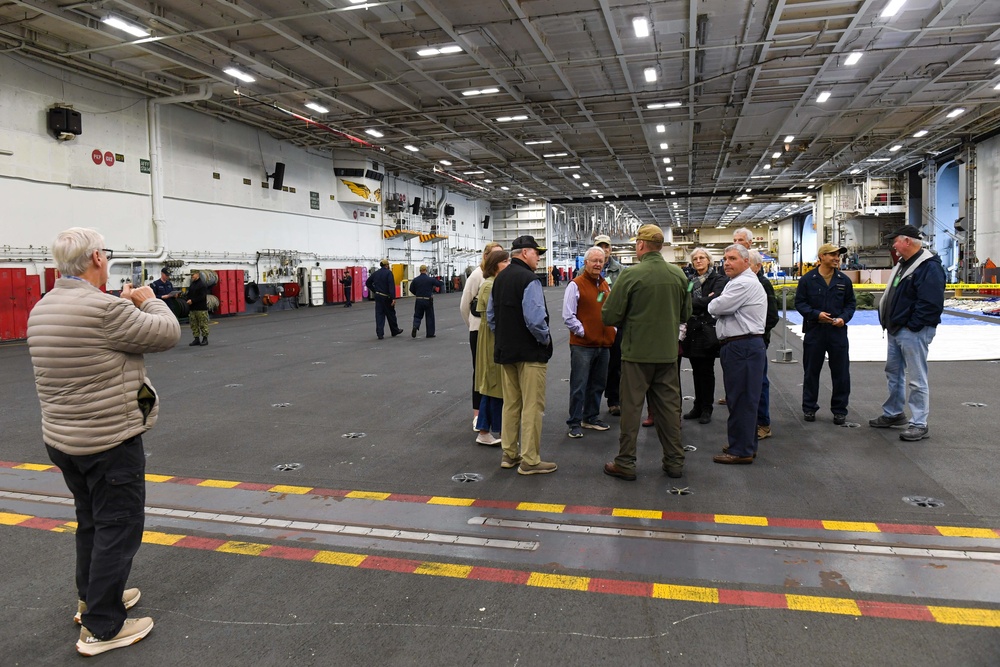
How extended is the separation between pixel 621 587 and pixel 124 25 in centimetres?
1616

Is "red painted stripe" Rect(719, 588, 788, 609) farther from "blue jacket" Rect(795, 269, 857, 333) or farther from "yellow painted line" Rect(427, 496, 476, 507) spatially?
"blue jacket" Rect(795, 269, 857, 333)

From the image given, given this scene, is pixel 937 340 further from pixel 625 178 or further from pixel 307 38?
pixel 625 178

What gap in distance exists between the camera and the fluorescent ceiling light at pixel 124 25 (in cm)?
1365

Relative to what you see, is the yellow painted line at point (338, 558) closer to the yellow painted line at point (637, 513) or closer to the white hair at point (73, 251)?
the yellow painted line at point (637, 513)

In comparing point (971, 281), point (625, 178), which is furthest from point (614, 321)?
point (625, 178)

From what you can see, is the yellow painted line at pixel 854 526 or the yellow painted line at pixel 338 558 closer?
the yellow painted line at pixel 338 558

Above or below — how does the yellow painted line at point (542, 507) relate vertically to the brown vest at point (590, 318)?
below

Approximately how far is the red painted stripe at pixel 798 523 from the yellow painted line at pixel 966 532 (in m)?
0.66

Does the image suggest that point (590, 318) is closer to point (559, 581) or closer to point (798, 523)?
point (798, 523)

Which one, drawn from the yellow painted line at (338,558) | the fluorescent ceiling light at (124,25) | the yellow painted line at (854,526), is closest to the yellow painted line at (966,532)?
the yellow painted line at (854,526)

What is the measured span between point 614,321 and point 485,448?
1.74 m

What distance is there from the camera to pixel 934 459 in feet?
16.5

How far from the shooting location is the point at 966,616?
9.20 ft

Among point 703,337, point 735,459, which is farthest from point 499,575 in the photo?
point 703,337
